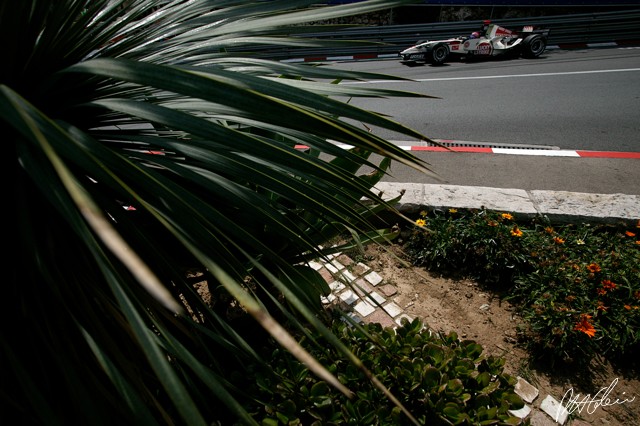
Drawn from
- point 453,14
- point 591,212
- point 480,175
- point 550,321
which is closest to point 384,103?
point 480,175

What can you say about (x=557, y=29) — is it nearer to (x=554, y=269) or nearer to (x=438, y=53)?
(x=438, y=53)

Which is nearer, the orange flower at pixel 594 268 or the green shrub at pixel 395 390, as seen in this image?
the green shrub at pixel 395 390

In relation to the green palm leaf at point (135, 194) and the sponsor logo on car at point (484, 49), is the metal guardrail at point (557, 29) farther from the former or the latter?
the green palm leaf at point (135, 194)

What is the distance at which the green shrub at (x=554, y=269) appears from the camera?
2043 millimetres

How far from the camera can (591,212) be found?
9.02ft

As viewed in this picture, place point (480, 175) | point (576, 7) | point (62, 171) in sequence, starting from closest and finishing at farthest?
point (62, 171)
point (480, 175)
point (576, 7)

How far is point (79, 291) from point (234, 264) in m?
0.34

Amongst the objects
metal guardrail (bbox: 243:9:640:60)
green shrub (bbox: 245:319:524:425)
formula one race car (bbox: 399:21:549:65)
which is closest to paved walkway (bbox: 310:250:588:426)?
green shrub (bbox: 245:319:524:425)

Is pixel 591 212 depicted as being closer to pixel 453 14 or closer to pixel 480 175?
pixel 480 175

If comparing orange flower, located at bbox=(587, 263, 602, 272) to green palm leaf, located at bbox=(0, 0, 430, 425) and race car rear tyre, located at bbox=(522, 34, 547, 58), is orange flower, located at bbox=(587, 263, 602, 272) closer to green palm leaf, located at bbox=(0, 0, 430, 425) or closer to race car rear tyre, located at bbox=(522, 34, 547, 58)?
green palm leaf, located at bbox=(0, 0, 430, 425)

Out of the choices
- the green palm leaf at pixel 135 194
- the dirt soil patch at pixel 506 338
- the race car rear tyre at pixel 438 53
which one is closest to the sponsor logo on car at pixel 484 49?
the race car rear tyre at pixel 438 53

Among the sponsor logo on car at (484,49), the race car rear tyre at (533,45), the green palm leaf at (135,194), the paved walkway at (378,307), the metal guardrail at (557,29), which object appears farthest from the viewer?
the metal guardrail at (557,29)

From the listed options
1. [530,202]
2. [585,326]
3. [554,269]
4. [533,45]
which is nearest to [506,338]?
[585,326]

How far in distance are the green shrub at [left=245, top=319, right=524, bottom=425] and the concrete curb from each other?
56.1 inches
